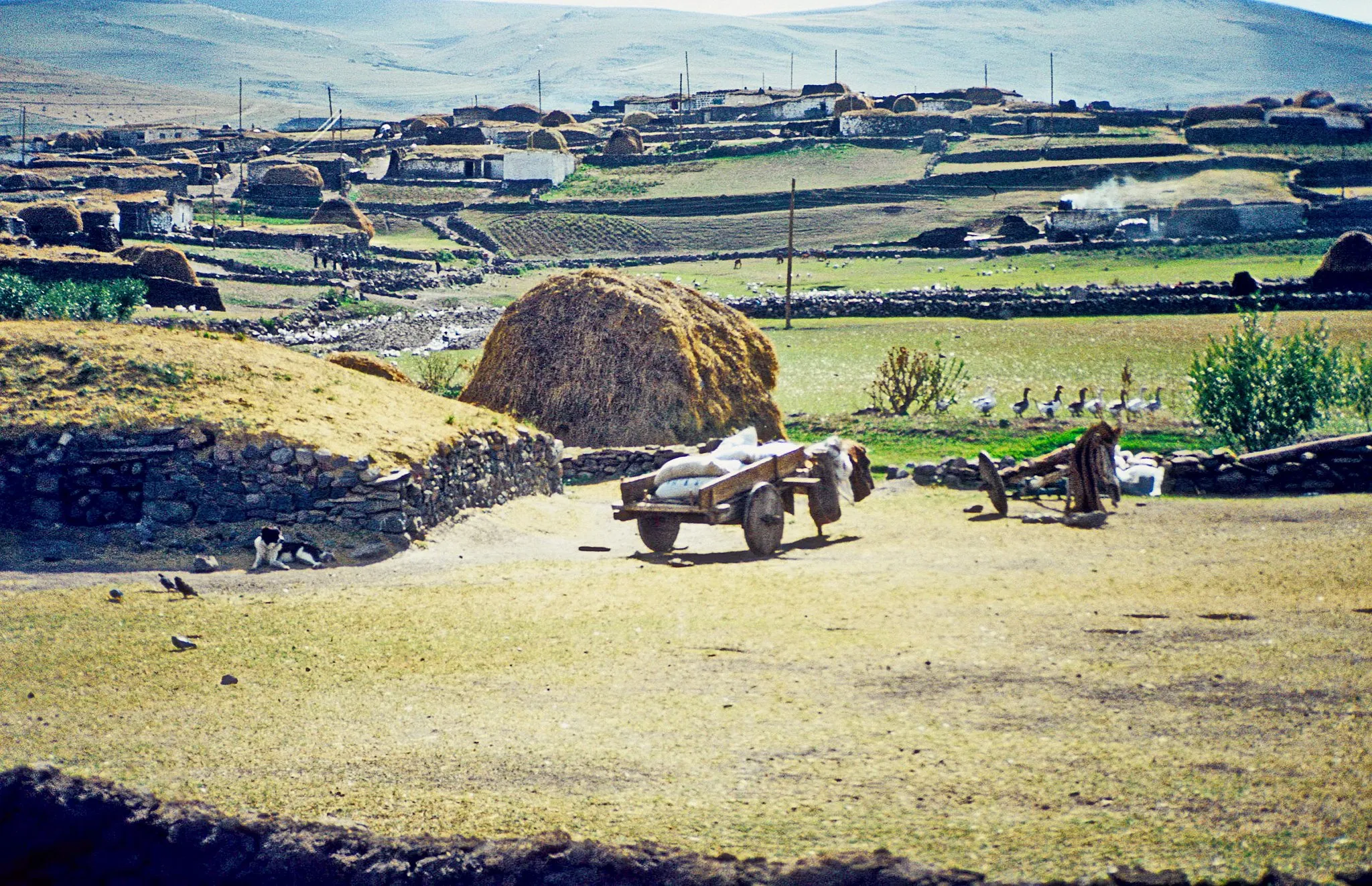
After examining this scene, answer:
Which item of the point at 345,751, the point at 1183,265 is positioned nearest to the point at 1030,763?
the point at 345,751

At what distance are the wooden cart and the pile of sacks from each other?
0.08m

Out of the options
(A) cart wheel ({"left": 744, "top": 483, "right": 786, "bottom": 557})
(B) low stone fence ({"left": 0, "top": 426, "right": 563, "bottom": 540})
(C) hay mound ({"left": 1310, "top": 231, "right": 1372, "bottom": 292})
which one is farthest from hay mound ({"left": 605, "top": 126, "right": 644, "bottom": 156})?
(B) low stone fence ({"left": 0, "top": 426, "right": 563, "bottom": 540})

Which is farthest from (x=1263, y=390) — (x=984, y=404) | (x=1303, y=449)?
(x=984, y=404)

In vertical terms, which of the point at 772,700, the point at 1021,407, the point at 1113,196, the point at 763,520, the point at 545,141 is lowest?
the point at 772,700

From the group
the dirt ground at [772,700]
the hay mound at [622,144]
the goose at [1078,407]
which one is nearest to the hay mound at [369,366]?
the dirt ground at [772,700]

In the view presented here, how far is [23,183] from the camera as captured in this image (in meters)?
69.2

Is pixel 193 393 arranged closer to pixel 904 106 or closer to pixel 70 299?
pixel 70 299

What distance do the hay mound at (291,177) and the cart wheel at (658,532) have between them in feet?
212

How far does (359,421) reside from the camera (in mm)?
14500

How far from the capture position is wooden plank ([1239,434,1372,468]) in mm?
16391

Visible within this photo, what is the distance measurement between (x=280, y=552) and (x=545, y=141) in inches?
2999

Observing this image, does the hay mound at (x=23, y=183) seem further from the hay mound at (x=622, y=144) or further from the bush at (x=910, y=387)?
the bush at (x=910, y=387)

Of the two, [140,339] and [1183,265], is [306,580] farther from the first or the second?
[1183,265]

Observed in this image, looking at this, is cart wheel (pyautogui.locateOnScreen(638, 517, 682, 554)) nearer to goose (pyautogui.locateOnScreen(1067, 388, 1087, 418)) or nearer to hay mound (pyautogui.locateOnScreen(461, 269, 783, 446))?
hay mound (pyautogui.locateOnScreen(461, 269, 783, 446))
